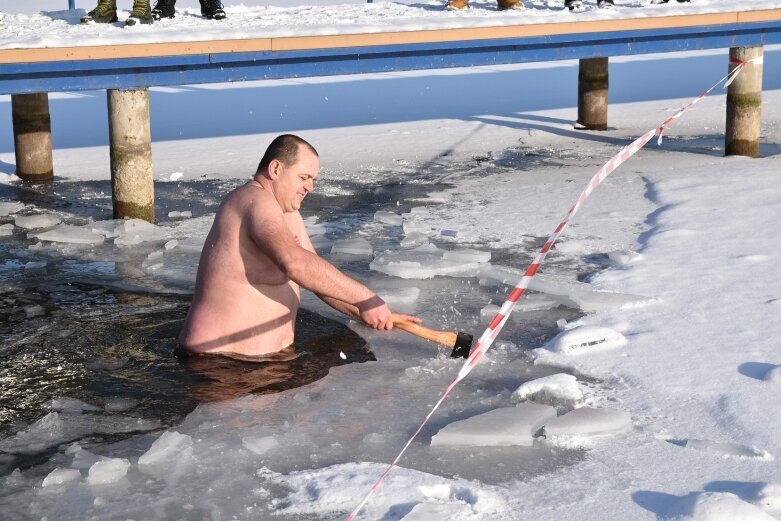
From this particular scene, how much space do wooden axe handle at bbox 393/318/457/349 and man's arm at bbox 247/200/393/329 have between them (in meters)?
0.07

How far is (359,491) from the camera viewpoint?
363cm

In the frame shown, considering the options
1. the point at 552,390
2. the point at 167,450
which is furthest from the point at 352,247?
the point at 167,450

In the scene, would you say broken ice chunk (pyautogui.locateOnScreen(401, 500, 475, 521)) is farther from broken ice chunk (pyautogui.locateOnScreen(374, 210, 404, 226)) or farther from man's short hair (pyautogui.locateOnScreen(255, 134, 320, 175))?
broken ice chunk (pyautogui.locateOnScreen(374, 210, 404, 226))

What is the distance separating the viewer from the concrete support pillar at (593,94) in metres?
11.3

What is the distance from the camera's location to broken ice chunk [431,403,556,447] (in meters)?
3.97

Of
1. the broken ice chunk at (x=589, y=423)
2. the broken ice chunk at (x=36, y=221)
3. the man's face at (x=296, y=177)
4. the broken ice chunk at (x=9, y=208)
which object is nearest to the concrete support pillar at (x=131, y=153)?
the broken ice chunk at (x=36, y=221)

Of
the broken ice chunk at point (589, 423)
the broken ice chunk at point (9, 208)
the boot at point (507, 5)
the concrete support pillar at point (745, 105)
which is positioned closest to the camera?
the broken ice chunk at point (589, 423)

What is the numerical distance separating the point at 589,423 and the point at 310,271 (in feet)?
4.03

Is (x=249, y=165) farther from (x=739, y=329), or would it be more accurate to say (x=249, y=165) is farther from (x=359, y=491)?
(x=359, y=491)

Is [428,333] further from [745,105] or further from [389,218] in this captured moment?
[745,105]

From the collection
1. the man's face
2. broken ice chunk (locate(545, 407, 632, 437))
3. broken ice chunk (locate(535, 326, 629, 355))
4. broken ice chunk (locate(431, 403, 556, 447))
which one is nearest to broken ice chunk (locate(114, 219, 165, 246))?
the man's face

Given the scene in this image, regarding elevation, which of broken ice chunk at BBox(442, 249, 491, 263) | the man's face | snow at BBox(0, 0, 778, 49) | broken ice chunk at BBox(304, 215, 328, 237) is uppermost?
snow at BBox(0, 0, 778, 49)

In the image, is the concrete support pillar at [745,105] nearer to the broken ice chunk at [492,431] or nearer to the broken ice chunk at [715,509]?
the broken ice chunk at [492,431]

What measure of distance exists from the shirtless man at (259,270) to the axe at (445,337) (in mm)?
66
